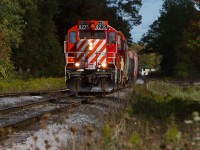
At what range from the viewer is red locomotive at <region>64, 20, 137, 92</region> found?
833 inches

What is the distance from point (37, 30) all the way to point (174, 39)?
172 feet

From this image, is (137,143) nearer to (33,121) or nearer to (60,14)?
(33,121)

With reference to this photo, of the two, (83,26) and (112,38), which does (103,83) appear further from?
(83,26)

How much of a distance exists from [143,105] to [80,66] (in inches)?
291

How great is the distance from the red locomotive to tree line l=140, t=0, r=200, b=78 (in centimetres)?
5598

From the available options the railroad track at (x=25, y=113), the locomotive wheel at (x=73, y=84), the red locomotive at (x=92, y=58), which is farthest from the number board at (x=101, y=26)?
the railroad track at (x=25, y=113)

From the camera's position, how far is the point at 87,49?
2167 centimetres

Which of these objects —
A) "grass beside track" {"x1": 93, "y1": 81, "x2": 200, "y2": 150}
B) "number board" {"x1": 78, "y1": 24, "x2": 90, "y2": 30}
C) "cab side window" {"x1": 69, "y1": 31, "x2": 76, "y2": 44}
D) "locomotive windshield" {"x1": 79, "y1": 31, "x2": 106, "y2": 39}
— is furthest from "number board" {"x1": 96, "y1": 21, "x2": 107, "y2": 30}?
"grass beside track" {"x1": 93, "y1": 81, "x2": 200, "y2": 150}

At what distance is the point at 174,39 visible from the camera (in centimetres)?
9456

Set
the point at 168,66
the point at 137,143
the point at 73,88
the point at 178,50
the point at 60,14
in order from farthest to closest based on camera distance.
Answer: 1. the point at 168,66
2. the point at 178,50
3. the point at 60,14
4. the point at 73,88
5. the point at 137,143

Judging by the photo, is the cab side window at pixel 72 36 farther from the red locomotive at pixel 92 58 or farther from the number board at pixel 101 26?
the number board at pixel 101 26

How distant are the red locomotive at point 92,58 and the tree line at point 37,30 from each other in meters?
A: 10.9

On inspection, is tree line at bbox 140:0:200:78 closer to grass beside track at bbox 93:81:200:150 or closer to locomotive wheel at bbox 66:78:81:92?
locomotive wheel at bbox 66:78:81:92

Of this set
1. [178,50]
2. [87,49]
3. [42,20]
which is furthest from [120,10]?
[87,49]
